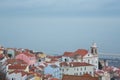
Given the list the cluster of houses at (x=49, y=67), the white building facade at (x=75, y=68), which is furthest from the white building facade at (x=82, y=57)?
the white building facade at (x=75, y=68)

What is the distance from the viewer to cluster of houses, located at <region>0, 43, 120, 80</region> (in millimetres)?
31000

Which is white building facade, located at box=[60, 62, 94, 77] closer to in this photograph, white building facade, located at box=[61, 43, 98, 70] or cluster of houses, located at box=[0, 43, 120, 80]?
cluster of houses, located at box=[0, 43, 120, 80]

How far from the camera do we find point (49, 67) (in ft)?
123

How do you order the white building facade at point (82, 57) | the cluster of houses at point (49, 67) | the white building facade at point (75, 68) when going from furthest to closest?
the white building facade at point (82, 57), the white building facade at point (75, 68), the cluster of houses at point (49, 67)

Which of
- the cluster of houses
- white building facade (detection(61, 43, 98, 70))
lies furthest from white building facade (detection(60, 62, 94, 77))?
white building facade (detection(61, 43, 98, 70))

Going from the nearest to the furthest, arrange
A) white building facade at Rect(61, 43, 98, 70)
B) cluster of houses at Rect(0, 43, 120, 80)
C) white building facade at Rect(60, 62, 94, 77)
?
cluster of houses at Rect(0, 43, 120, 80), white building facade at Rect(60, 62, 94, 77), white building facade at Rect(61, 43, 98, 70)

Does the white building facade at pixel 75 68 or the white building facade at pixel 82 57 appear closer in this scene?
the white building facade at pixel 75 68

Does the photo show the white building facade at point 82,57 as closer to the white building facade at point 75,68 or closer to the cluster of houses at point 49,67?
the cluster of houses at point 49,67

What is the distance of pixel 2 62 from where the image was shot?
3572 cm

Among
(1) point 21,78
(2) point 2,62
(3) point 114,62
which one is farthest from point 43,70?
(3) point 114,62

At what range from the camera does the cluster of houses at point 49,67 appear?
3100 cm

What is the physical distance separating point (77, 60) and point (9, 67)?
1428 cm

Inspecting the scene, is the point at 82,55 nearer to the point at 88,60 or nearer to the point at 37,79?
the point at 88,60

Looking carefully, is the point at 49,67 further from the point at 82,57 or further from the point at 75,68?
the point at 82,57
